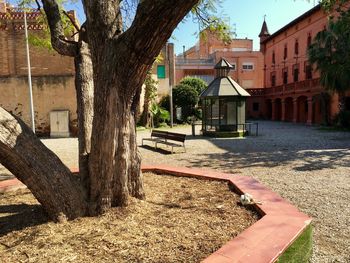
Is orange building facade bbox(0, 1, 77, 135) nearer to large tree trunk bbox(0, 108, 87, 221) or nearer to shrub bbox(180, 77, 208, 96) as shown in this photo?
shrub bbox(180, 77, 208, 96)

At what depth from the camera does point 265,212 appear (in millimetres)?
3545

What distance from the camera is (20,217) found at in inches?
147

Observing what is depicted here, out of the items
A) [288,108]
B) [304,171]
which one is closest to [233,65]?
[288,108]

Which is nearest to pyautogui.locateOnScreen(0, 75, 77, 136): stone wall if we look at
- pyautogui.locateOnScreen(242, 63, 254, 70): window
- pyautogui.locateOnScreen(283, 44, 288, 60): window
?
pyautogui.locateOnScreen(283, 44, 288, 60): window

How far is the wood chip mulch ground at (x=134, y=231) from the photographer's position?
9.18 feet

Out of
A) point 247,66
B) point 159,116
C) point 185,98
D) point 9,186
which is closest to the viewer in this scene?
point 9,186

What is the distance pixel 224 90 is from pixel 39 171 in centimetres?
1424

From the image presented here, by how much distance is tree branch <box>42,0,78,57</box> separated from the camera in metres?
4.41

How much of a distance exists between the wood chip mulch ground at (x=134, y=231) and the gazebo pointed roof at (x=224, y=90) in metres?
12.5

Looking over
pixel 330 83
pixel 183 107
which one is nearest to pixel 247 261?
pixel 330 83

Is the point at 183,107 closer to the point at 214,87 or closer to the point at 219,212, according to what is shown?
the point at 214,87

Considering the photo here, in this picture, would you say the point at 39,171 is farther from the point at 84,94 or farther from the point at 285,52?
the point at 285,52

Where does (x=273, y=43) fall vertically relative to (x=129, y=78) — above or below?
above

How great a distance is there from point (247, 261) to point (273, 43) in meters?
38.5
